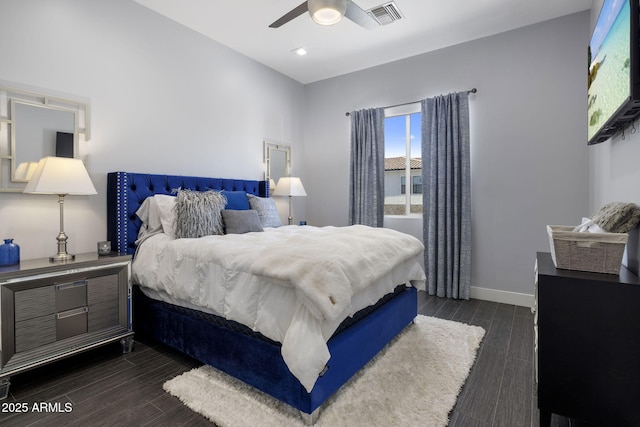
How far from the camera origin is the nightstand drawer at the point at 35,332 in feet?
6.51

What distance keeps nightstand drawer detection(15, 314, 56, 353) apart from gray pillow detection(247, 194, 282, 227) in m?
1.99

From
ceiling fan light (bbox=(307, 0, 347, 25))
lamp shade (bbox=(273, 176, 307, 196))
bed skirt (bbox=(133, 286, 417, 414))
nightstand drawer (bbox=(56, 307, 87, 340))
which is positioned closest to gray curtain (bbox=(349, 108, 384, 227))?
lamp shade (bbox=(273, 176, 307, 196))

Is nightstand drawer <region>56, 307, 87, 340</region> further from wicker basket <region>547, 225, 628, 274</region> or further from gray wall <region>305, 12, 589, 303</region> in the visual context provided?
gray wall <region>305, 12, 589, 303</region>

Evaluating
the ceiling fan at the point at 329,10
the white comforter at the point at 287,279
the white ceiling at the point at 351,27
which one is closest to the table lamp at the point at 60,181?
the white comforter at the point at 287,279

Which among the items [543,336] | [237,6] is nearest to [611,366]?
[543,336]

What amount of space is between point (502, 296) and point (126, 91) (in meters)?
4.61

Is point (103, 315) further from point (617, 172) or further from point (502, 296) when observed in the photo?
point (502, 296)

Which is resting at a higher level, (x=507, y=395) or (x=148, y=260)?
(x=148, y=260)

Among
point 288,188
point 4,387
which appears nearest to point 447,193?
point 288,188

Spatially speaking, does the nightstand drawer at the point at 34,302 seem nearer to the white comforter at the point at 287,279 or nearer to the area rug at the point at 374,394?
the white comforter at the point at 287,279

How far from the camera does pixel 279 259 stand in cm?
180

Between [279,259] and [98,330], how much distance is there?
1642mm

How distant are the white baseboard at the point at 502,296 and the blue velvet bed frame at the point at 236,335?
1.35 m

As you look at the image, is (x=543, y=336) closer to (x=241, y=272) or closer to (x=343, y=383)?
(x=343, y=383)
